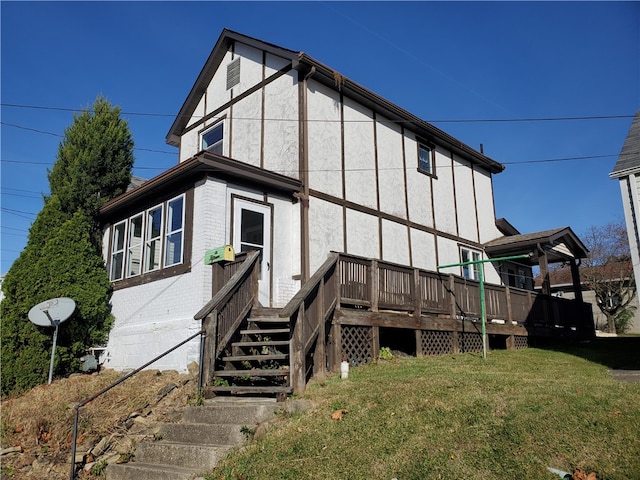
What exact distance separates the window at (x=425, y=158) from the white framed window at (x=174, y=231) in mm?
8364

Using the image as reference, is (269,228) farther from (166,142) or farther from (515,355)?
(166,142)

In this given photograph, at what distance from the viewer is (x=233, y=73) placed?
51.9 feet

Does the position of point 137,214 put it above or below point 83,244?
above

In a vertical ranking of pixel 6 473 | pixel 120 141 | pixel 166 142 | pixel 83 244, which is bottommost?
pixel 6 473

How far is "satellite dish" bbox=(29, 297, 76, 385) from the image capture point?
11.0 m

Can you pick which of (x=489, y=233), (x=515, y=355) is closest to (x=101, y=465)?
(x=515, y=355)

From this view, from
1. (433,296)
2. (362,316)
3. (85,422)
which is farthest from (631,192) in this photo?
(85,422)

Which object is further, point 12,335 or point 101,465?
point 12,335

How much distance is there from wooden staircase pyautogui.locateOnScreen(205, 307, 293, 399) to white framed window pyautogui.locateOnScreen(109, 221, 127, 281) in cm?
568

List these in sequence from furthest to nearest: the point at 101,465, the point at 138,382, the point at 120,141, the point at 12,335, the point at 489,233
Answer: the point at 489,233 < the point at 120,141 < the point at 12,335 < the point at 138,382 < the point at 101,465

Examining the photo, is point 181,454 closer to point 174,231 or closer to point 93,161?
point 174,231

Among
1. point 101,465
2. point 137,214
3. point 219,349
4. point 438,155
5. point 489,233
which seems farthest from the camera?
point 489,233

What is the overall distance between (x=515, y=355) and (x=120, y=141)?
465 inches

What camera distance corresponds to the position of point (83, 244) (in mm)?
12922
